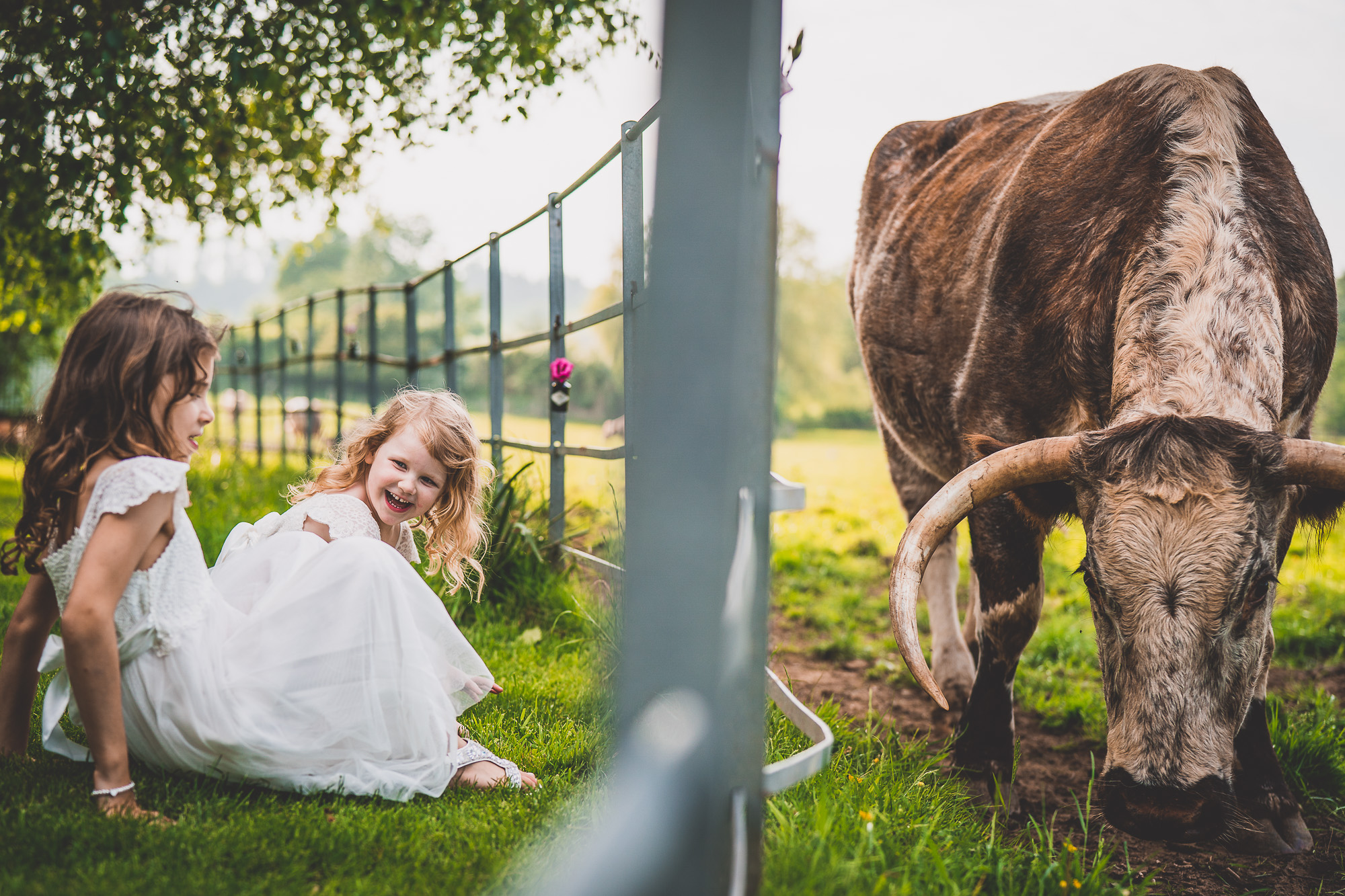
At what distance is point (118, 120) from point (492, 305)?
7.51 feet

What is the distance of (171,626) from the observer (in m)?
2.02

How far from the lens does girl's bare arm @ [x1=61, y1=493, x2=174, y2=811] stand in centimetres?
185

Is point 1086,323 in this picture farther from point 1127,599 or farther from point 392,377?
point 392,377

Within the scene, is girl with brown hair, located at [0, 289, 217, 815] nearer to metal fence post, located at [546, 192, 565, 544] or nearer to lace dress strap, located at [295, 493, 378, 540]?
lace dress strap, located at [295, 493, 378, 540]

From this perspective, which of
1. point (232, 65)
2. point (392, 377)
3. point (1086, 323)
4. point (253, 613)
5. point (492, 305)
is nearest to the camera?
point (253, 613)

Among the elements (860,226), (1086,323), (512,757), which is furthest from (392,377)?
(1086,323)

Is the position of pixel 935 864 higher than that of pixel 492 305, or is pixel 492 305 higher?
pixel 492 305

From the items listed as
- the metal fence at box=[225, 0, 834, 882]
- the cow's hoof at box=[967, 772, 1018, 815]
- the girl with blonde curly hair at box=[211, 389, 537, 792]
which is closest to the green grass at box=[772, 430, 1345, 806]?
the cow's hoof at box=[967, 772, 1018, 815]

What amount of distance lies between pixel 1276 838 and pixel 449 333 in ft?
17.1

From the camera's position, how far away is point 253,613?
7.09 ft

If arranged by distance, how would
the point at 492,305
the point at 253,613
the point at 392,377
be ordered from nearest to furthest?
the point at 253,613 → the point at 492,305 → the point at 392,377

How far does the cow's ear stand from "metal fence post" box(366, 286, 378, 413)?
591cm

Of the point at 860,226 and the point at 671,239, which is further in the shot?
the point at 860,226

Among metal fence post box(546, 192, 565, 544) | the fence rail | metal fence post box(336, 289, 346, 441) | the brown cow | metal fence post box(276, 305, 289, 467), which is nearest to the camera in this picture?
the brown cow
